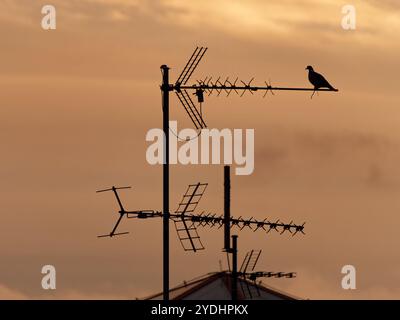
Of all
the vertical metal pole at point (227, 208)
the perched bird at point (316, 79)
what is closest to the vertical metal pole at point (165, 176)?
the vertical metal pole at point (227, 208)

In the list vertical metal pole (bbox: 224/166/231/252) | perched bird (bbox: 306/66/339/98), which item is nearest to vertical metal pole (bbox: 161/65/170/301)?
vertical metal pole (bbox: 224/166/231/252)

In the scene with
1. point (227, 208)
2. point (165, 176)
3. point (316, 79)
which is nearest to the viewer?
point (165, 176)

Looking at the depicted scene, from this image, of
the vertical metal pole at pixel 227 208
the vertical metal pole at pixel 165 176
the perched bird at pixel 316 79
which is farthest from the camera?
the perched bird at pixel 316 79

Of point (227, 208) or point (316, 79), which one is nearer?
point (227, 208)

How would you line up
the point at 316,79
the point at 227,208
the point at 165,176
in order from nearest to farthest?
the point at 165,176 < the point at 227,208 < the point at 316,79

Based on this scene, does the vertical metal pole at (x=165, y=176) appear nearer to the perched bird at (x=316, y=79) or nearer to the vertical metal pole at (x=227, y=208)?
the vertical metal pole at (x=227, y=208)

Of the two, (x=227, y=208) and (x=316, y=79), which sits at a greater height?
(x=316, y=79)

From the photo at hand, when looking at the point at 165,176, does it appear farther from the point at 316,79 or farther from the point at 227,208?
the point at 316,79

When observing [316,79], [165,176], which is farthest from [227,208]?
[316,79]

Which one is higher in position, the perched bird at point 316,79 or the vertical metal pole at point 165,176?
the perched bird at point 316,79
